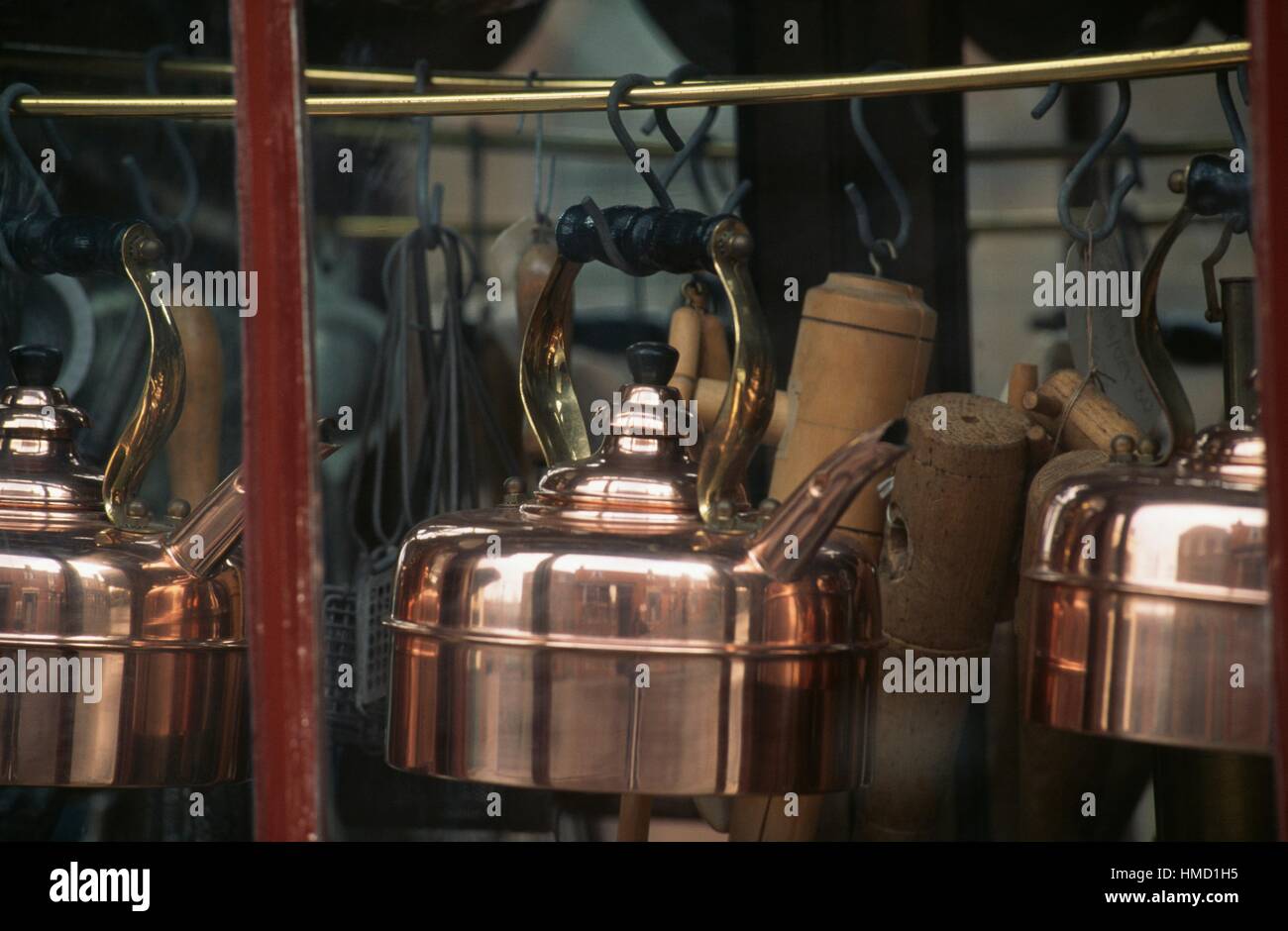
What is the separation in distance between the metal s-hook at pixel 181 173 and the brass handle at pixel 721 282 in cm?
34

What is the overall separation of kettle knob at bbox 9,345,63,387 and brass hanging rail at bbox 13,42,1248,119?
188 mm

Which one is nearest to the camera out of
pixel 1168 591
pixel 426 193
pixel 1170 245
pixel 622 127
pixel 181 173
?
pixel 1168 591

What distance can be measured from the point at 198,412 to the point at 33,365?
228mm

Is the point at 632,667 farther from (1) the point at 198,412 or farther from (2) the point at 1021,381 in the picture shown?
(1) the point at 198,412

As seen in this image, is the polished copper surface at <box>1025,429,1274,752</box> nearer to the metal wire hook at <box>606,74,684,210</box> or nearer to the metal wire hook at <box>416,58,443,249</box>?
the metal wire hook at <box>606,74,684,210</box>

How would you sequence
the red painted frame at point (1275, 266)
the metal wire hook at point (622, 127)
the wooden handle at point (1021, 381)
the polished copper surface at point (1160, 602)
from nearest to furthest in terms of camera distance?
1. the red painted frame at point (1275, 266)
2. the polished copper surface at point (1160, 602)
3. the metal wire hook at point (622, 127)
4. the wooden handle at point (1021, 381)

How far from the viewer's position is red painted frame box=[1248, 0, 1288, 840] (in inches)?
27.2

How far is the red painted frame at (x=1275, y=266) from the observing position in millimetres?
690

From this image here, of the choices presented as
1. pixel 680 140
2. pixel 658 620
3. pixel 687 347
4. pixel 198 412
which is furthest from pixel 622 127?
pixel 198 412

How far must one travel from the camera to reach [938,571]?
1.15 meters

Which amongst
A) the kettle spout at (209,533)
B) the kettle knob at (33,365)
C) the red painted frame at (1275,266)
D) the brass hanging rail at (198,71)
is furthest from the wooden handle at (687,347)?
the red painted frame at (1275,266)

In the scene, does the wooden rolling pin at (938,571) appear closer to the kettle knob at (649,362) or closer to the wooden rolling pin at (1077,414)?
the wooden rolling pin at (1077,414)
